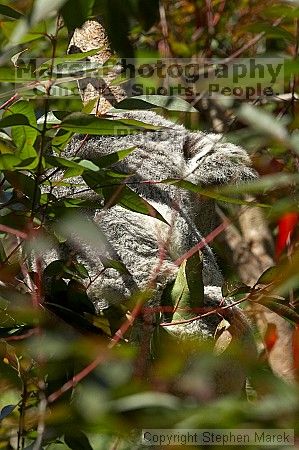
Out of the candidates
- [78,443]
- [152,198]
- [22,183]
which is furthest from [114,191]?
[152,198]

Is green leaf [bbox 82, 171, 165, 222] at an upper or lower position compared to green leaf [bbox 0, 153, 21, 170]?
lower

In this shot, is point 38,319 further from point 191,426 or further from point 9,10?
point 9,10

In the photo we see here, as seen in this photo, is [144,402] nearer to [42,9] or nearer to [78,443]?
[42,9]

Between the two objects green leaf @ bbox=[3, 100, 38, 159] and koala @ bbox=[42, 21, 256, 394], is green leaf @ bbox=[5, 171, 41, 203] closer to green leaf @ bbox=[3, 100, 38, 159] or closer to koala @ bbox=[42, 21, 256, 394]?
green leaf @ bbox=[3, 100, 38, 159]

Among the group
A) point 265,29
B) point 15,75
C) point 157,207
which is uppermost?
point 265,29

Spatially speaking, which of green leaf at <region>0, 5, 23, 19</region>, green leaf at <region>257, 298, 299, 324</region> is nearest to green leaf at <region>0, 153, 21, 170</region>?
green leaf at <region>0, 5, 23, 19</region>

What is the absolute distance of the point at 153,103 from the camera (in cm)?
202

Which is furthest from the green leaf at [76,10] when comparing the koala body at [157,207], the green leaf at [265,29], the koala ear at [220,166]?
the koala ear at [220,166]

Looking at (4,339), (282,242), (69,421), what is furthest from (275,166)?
(69,421)

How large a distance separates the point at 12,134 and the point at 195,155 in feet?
4.40

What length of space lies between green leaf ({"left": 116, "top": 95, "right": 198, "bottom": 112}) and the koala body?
0.54 metres

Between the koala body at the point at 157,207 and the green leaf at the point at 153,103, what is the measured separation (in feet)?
1.79

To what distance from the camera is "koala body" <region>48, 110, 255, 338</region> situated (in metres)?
2.65

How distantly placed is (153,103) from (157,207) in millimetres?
887
